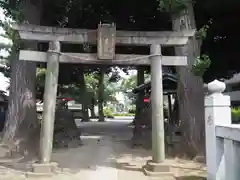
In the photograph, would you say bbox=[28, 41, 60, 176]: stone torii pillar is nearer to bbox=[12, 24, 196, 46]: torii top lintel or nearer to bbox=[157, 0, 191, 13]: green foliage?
bbox=[12, 24, 196, 46]: torii top lintel

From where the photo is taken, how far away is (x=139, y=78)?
24.3 metres

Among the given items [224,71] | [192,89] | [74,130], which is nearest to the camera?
[192,89]

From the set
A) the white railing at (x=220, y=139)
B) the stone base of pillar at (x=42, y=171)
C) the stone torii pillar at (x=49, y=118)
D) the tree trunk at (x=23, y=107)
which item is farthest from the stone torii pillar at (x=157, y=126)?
the tree trunk at (x=23, y=107)

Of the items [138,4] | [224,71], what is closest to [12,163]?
[138,4]

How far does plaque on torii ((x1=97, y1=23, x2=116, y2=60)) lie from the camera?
8.06m

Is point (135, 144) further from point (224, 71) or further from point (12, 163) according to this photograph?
point (224, 71)

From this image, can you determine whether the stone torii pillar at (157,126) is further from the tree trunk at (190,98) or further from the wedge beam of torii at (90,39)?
the tree trunk at (190,98)

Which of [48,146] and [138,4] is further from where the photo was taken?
[138,4]

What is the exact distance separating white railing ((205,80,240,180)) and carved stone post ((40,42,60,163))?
399 centimetres

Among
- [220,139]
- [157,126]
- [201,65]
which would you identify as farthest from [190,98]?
[220,139]

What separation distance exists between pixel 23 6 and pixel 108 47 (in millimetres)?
4899

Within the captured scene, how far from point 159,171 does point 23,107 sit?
5.69m

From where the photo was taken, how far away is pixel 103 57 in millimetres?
8055

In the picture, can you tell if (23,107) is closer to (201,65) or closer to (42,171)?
(42,171)
